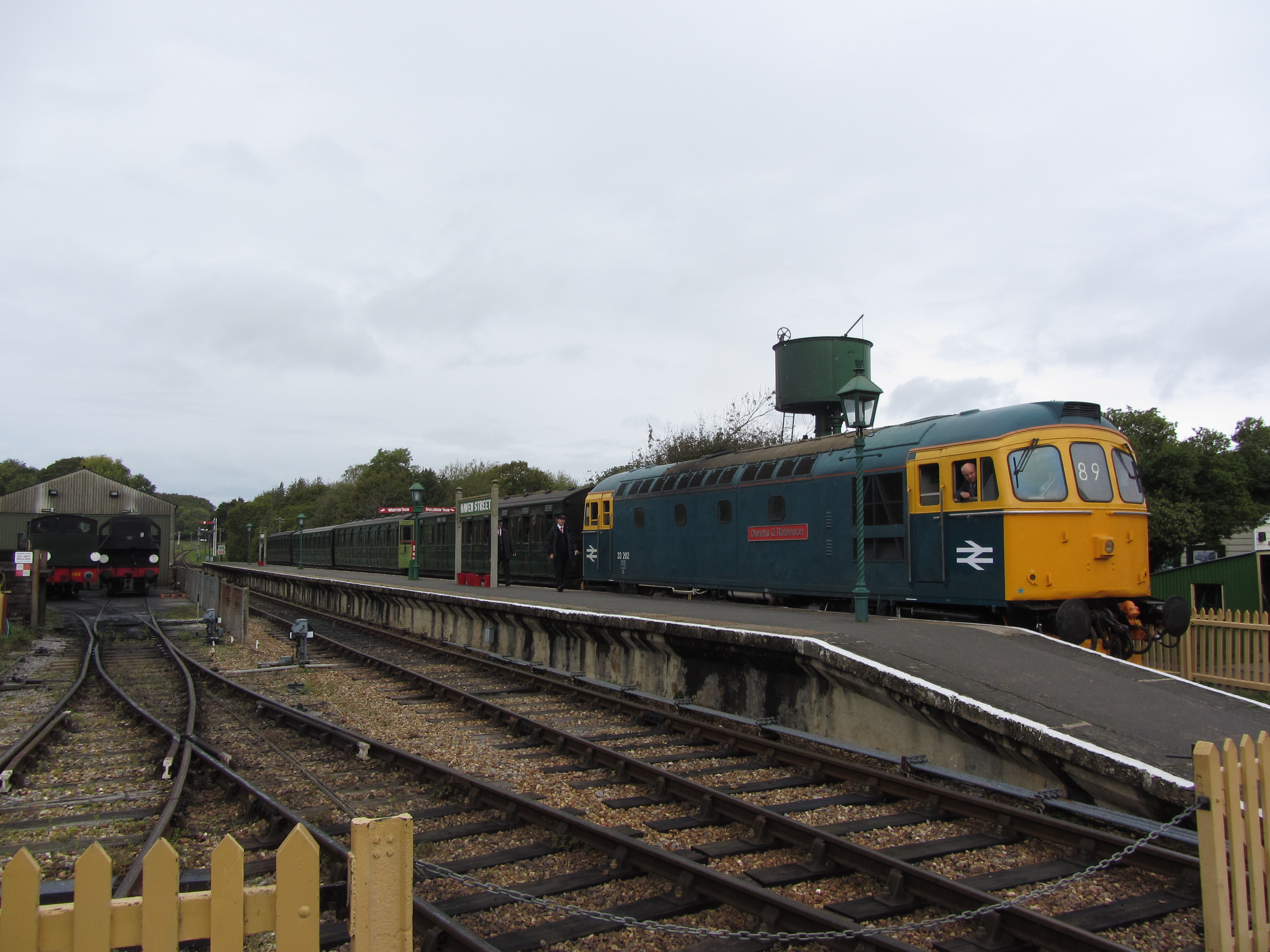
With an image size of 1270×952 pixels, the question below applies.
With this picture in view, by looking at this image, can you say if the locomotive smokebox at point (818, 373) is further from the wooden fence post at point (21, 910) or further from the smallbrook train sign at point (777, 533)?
the wooden fence post at point (21, 910)

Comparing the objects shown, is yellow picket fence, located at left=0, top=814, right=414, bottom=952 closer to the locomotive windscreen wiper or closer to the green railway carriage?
the locomotive windscreen wiper

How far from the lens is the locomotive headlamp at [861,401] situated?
1069 centimetres

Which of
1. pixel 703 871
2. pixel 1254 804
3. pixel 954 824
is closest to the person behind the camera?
pixel 1254 804

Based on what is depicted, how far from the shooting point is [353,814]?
6.13 m

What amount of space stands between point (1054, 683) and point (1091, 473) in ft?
12.8

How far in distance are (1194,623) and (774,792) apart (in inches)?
368

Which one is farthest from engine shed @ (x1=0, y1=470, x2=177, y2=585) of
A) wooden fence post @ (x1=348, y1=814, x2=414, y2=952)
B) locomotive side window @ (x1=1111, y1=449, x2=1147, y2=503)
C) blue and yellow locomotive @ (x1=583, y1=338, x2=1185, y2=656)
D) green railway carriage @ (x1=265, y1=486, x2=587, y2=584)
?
wooden fence post @ (x1=348, y1=814, x2=414, y2=952)

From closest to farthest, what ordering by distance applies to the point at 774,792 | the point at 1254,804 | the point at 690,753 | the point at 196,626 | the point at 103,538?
1. the point at 1254,804
2. the point at 774,792
3. the point at 690,753
4. the point at 196,626
5. the point at 103,538

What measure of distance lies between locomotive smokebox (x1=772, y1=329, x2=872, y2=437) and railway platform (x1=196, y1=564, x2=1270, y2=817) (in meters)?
12.2

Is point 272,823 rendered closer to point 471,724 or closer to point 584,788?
point 584,788

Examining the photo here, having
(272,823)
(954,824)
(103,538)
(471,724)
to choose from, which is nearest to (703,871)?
(954,824)

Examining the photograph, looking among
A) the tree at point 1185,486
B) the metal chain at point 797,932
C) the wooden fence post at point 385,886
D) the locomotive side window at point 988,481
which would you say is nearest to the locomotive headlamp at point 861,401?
the locomotive side window at point 988,481

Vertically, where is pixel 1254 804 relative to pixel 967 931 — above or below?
above

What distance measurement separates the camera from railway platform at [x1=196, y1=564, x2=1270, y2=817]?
19.5ft
